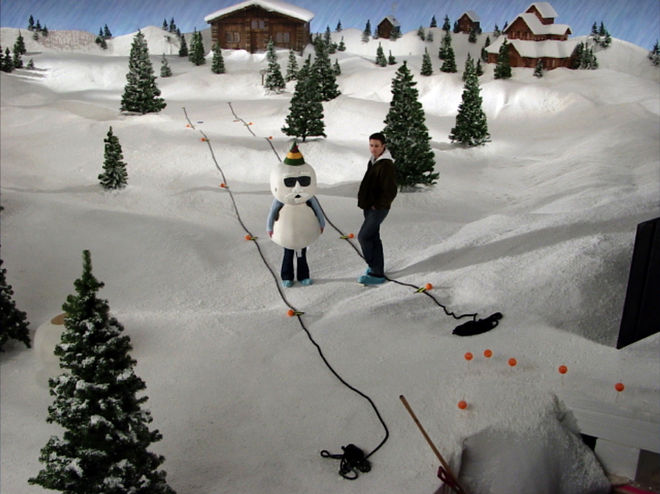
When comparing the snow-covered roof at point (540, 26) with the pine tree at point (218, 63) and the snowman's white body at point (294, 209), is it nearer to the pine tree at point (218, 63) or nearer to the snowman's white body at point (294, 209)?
the pine tree at point (218, 63)

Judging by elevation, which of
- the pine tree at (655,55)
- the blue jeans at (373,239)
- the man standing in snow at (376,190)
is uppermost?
the pine tree at (655,55)

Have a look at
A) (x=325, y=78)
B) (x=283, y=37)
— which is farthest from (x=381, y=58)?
(x=325, y=78)

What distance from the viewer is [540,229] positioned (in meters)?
6.94

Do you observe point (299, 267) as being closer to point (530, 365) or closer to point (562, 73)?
point (530, 365)

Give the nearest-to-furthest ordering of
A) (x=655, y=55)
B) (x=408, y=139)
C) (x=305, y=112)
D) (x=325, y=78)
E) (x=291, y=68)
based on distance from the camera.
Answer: (x=408, y=139), (x=305, y=112), (x=655, y=55), (x=325, y=78), (x=291, y=68)

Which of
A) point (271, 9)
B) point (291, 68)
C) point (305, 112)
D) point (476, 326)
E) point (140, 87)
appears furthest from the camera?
point (271, 9)

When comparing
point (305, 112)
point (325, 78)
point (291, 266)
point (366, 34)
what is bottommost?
point (291, 266)

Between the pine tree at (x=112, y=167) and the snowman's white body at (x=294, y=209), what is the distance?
182 inches

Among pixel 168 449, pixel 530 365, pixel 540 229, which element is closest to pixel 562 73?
pixel 540 229

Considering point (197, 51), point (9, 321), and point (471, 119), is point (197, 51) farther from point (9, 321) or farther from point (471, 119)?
point (9, 321)

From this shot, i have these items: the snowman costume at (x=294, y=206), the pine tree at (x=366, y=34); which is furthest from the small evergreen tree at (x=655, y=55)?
the snowman costume at (x=294, y=206)

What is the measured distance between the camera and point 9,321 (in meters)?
5.10

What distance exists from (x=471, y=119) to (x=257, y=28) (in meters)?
14.8

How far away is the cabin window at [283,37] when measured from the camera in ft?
84.4
